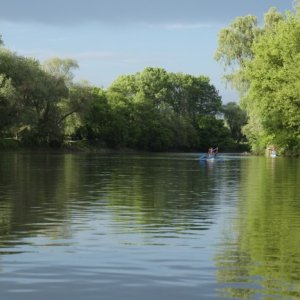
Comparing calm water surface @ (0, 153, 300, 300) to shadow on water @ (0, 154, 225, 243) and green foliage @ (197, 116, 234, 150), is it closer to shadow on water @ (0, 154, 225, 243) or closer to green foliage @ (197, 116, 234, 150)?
shadow on water @ (0, 154, 225, 243)

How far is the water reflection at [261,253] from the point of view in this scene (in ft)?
29.1

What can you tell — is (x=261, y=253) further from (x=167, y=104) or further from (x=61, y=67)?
(x=167, y=104)

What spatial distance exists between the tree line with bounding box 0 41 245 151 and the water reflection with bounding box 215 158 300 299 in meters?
73.3

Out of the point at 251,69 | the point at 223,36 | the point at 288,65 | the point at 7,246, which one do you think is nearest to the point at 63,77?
the point at 223,36

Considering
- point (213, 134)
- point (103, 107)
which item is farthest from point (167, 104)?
point (103, 107)

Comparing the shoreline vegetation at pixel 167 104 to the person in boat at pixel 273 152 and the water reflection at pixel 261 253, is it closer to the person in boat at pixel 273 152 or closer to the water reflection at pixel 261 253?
the person in boat at pixel 273 152

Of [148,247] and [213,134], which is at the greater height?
[213,134]

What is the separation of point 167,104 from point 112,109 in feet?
80.8

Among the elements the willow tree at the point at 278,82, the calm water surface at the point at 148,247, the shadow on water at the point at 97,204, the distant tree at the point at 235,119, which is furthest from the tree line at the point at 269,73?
the distant tree at the point at 235,119

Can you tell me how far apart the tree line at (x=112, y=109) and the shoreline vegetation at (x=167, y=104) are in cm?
15

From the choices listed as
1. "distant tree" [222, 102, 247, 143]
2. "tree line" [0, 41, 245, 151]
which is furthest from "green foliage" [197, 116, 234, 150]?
"distant tree" [222, 102, 247, 143]

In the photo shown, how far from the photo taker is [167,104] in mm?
149500

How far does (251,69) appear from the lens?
76875 millimetres

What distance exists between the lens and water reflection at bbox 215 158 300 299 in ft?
29.1
